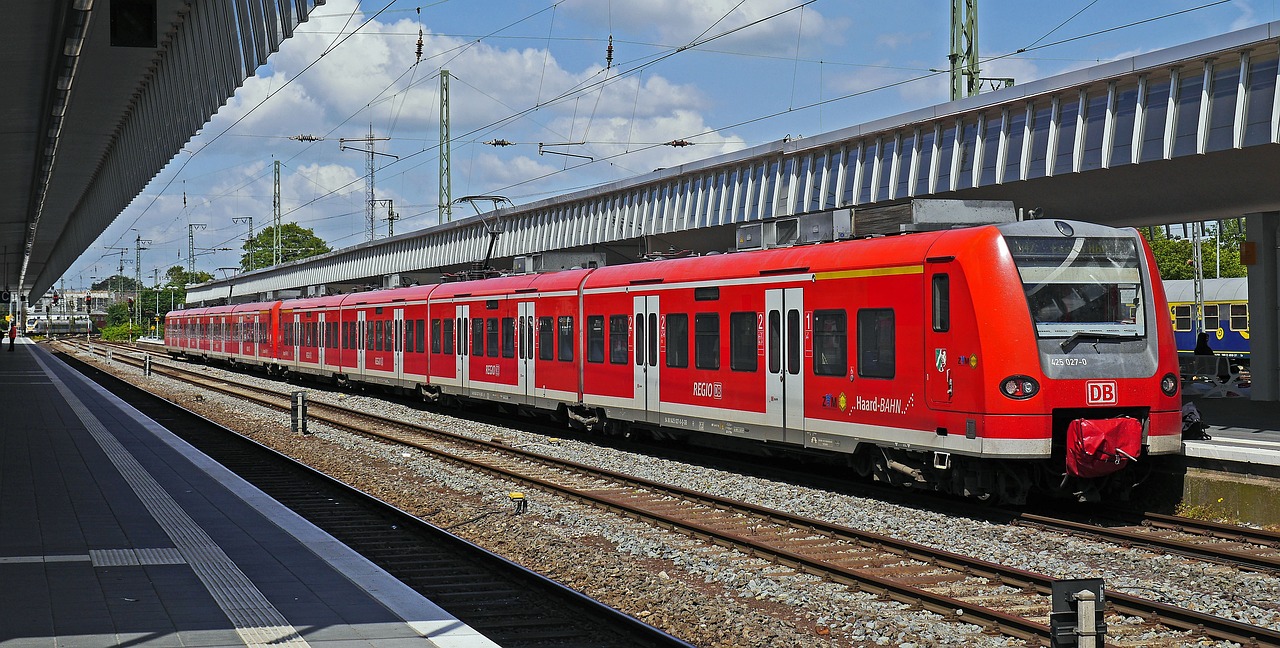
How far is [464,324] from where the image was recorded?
87.6 feet

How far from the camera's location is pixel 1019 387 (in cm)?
1188

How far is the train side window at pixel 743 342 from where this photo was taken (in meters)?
15.9

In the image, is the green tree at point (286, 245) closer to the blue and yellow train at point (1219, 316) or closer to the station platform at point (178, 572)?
the blue and yellow train at point (1219, 316)

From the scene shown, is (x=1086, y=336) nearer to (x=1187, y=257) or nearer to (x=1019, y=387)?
(x=1019, y=387)

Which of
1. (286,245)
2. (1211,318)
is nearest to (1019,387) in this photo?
(1211,318)

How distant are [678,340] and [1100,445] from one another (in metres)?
7.30

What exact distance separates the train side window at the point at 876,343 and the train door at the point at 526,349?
399 inches

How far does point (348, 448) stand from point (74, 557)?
11.5 meters

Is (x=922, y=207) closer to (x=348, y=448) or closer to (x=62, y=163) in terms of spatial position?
(x=348, y=448)

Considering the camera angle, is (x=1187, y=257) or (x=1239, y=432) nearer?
(x=1239, y=432)

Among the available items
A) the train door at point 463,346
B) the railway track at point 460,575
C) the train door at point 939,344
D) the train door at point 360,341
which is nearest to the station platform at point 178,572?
the railway track at point 460,575

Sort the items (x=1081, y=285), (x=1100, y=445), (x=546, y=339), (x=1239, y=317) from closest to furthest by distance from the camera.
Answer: (x=1100, y=445) < (x=1081, y=285) < (x=546, y=339) < (x=1239, y=317)

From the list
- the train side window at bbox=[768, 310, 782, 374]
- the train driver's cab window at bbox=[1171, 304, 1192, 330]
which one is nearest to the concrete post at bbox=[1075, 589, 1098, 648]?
the train side window at bbox=[768, 310, 782, 374]

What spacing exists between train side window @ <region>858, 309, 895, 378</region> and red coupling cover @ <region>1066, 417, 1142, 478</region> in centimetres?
211
